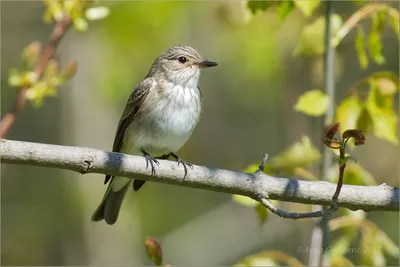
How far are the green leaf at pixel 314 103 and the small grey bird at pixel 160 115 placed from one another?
57.4 inches

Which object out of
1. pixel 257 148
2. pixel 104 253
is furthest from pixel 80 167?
pixel 257 148

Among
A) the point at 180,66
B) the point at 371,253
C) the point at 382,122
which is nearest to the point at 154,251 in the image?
the point at 371,253

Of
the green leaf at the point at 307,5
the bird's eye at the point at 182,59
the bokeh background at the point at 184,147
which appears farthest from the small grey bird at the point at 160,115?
the green leaf at the point at 307,5

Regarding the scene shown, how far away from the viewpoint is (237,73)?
8320mm

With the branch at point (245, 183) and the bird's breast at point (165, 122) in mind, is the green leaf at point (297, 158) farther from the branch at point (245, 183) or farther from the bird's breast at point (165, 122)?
the bird's breast at point (165, 122)

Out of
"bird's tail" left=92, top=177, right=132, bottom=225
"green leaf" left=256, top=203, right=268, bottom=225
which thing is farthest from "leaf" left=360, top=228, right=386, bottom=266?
"bird's tail" left=92, top=177, right=132, bottom=225

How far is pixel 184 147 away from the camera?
812 centimetres

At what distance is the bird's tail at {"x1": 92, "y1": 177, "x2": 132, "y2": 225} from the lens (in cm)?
527

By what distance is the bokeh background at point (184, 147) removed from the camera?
7.46 m

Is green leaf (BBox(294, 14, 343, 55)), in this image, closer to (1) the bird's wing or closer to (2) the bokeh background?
(1) the bird's wing

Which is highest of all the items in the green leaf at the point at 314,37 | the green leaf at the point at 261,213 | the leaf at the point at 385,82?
the green leaf at the point at 314,37

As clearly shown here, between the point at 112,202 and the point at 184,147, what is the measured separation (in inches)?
109

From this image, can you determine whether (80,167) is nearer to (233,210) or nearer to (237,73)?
(233,210)

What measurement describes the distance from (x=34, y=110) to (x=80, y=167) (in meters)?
6.25
